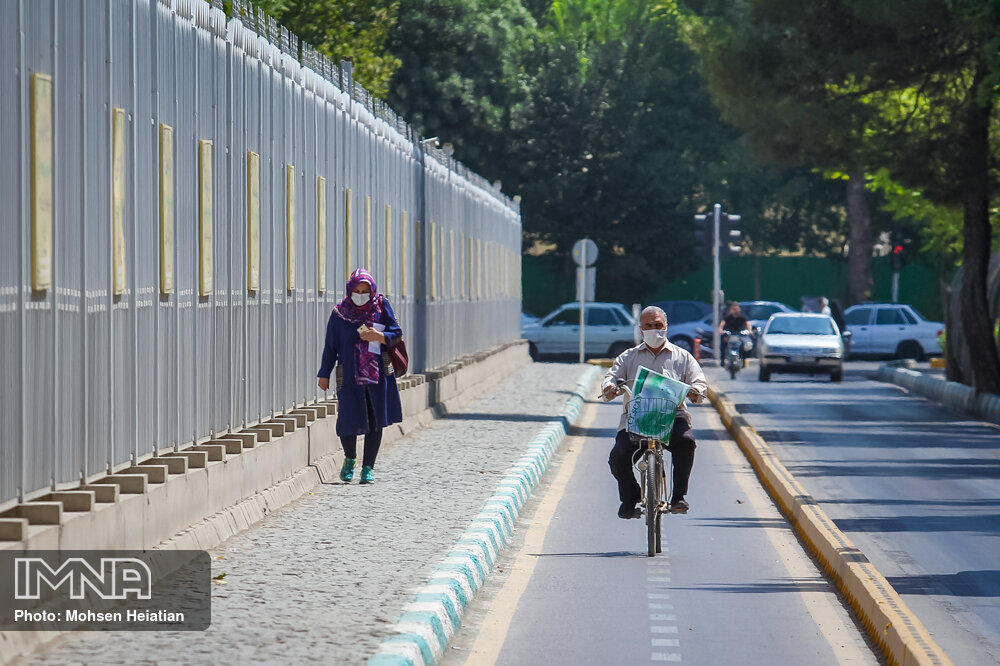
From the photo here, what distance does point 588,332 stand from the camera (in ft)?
153

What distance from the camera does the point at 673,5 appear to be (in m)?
71.1

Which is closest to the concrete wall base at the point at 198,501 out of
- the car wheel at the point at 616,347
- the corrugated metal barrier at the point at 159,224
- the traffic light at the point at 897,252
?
the corrugated metal barrier at the point at 159,224

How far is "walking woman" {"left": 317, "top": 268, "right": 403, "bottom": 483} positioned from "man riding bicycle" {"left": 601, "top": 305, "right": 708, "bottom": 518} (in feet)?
9.78

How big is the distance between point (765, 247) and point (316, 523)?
54941 millimetres

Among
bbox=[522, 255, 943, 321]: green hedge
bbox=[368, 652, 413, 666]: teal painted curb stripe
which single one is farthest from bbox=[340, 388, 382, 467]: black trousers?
bbox=[522, 255, 943, 321]: green hedge

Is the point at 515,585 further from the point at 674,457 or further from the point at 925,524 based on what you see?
the point at 925,524

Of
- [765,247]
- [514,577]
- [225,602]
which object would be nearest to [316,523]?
[514,577]

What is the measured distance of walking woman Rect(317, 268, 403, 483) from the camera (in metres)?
14.5

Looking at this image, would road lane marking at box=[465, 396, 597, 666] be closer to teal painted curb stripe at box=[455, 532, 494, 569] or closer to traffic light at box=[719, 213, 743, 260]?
teal painted curb stripe at box=[455, 532, 494, 569]

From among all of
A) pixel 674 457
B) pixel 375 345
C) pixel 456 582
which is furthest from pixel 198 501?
pixel 375 345

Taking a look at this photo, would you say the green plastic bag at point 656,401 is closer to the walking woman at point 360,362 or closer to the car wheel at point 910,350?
the walking woman at point 360,362

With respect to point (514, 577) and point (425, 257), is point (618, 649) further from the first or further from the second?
point (425, 257)

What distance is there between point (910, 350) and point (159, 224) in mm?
41485

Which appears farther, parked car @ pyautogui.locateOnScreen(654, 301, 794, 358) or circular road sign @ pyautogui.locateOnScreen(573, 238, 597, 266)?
parked car @ pyautogui.locateOnScreen(654, 301, 794, 358)
